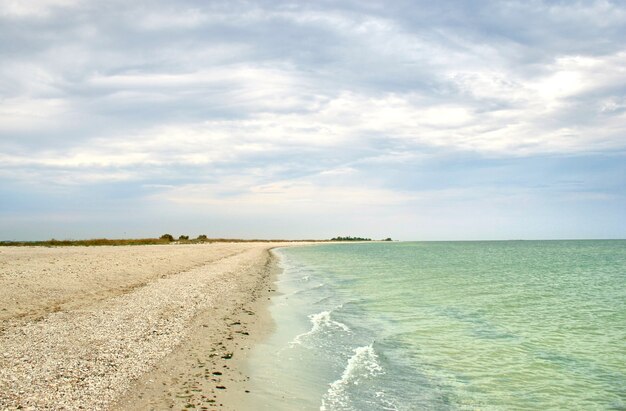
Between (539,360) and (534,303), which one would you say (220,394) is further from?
(534,303)

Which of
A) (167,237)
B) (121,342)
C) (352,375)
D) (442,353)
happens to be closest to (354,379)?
(352,375)

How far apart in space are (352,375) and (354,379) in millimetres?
330

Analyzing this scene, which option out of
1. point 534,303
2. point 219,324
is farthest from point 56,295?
point 534,303

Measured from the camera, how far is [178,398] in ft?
28.1

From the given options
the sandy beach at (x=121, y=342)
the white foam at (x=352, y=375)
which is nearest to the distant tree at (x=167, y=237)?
the sandy beach at (x=121, y=342)

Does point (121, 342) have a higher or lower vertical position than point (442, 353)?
higher

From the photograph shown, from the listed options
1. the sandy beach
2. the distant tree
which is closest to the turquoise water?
the sandy beach

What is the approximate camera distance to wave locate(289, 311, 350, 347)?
15.3 metres

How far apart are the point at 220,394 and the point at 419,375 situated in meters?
5.45

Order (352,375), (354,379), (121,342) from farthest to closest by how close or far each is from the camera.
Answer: (121,342) → (352,375) → (354,379)

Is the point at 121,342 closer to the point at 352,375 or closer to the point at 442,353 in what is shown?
the point at 352,375

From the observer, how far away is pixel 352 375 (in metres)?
11.4

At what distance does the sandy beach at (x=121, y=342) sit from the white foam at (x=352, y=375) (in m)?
1.97

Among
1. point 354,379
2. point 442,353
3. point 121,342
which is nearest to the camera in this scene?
point 354,379
